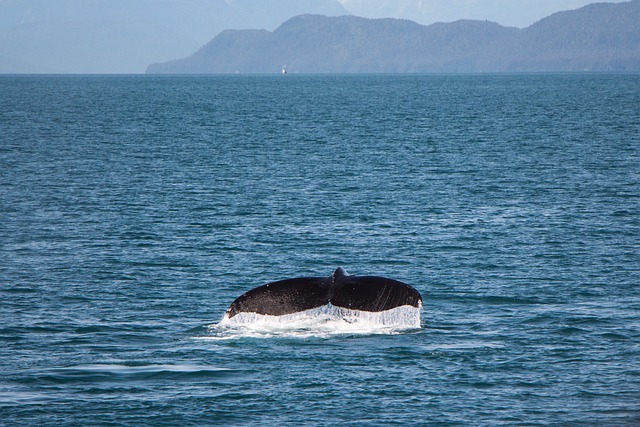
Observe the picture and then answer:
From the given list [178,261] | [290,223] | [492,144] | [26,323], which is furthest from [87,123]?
→ [26,323]

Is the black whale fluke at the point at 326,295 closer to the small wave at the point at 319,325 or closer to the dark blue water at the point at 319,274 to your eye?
the dark blue water at the point at 319,274

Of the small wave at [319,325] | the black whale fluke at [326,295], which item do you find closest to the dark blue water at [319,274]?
the small wave at [319,325]

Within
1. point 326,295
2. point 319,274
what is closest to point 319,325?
point 326,295

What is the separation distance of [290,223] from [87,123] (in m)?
54.9

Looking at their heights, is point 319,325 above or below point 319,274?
above

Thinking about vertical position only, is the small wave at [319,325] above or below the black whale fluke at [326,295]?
below

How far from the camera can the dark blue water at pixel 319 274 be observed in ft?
53.0

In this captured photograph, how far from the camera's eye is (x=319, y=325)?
19.3 metres

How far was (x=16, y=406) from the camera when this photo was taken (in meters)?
15.7

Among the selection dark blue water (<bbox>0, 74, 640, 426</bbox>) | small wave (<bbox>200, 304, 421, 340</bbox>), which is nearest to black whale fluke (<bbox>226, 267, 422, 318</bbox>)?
dark blue water (<bbox>0, 74, 640, 426</bbox>)

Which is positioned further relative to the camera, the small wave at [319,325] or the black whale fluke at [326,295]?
the small wave at [319,325]

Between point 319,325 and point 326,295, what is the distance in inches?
122

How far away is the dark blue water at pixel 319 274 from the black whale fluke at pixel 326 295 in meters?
1.33

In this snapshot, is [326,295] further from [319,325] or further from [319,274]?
[319,274]
